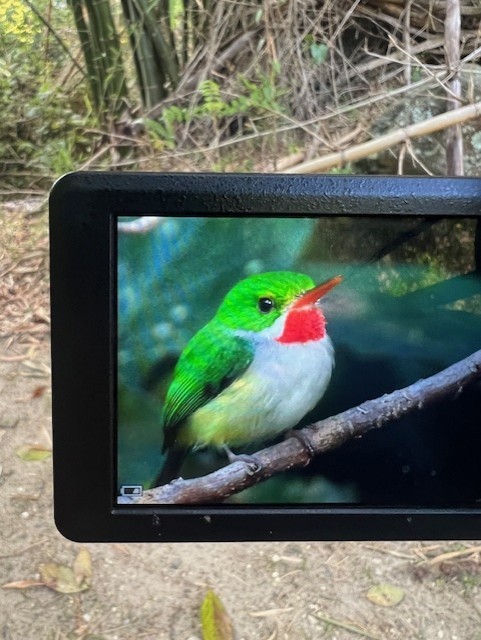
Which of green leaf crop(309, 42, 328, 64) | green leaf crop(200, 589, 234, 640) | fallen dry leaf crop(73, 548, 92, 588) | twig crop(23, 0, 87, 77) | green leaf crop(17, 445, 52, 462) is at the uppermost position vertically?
twig crop(23, 0, 87, 77)

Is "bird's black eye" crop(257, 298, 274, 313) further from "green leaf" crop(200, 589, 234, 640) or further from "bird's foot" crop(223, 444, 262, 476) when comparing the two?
"green leaf" crop(200, 589, 234, 640)

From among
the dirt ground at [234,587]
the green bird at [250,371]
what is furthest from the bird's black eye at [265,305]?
the dirt ground at [234,587]

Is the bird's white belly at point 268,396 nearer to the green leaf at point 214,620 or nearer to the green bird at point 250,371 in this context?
the green bird at point 250,371

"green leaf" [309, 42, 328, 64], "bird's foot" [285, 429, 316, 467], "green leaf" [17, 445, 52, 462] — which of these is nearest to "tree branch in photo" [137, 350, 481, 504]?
"bird's foot" [285, 429, 316, 467]

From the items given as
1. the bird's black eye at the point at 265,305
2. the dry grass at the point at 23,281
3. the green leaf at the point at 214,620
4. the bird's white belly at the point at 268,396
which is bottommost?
the green leaf at the point at 214,620

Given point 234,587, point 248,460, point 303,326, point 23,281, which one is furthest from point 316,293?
point 23,281

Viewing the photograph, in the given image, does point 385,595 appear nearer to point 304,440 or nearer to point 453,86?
point 304,440
